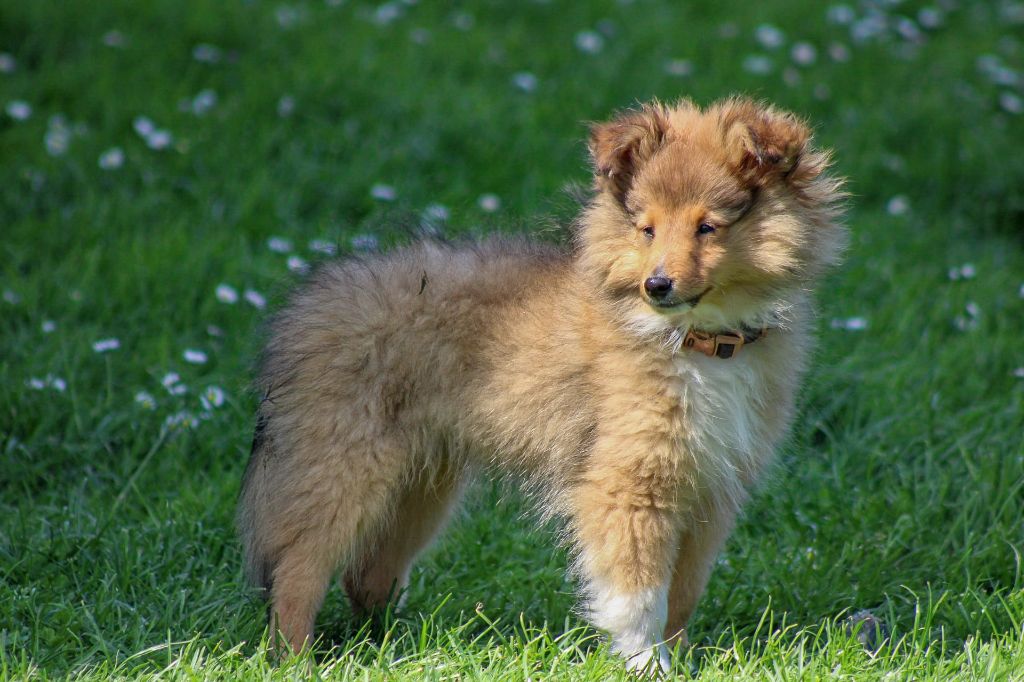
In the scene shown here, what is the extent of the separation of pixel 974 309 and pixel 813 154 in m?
2.50

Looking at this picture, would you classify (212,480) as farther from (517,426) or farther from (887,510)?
(887,510)

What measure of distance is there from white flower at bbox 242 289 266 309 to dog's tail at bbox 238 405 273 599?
4.96ft

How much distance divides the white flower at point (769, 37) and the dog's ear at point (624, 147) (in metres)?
4.92

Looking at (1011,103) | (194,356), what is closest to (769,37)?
(1011,103)

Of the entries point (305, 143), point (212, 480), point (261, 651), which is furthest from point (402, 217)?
point (305, 143)

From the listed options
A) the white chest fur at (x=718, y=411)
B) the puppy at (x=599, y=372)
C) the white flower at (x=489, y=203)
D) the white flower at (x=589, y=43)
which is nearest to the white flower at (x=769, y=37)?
the white flower at (x=589, y=43)

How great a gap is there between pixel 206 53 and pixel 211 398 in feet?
10.5

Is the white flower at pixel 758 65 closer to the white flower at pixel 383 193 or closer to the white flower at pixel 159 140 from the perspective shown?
the white flower at pixel 383 193

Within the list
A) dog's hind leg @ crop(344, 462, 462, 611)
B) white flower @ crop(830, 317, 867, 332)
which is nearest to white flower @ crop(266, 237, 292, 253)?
dog's hind leg @ crop(344, 462, 462, 611)

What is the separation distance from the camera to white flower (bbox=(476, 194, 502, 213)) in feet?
20.4

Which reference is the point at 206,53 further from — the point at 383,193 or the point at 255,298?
the point at 255,298

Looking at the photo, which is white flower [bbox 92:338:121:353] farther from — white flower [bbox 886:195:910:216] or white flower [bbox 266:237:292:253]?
white flower [bbox 886:195:910:216]

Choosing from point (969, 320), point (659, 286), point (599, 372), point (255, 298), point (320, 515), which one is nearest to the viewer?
point (659, 286)

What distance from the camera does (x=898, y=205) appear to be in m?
6.71
